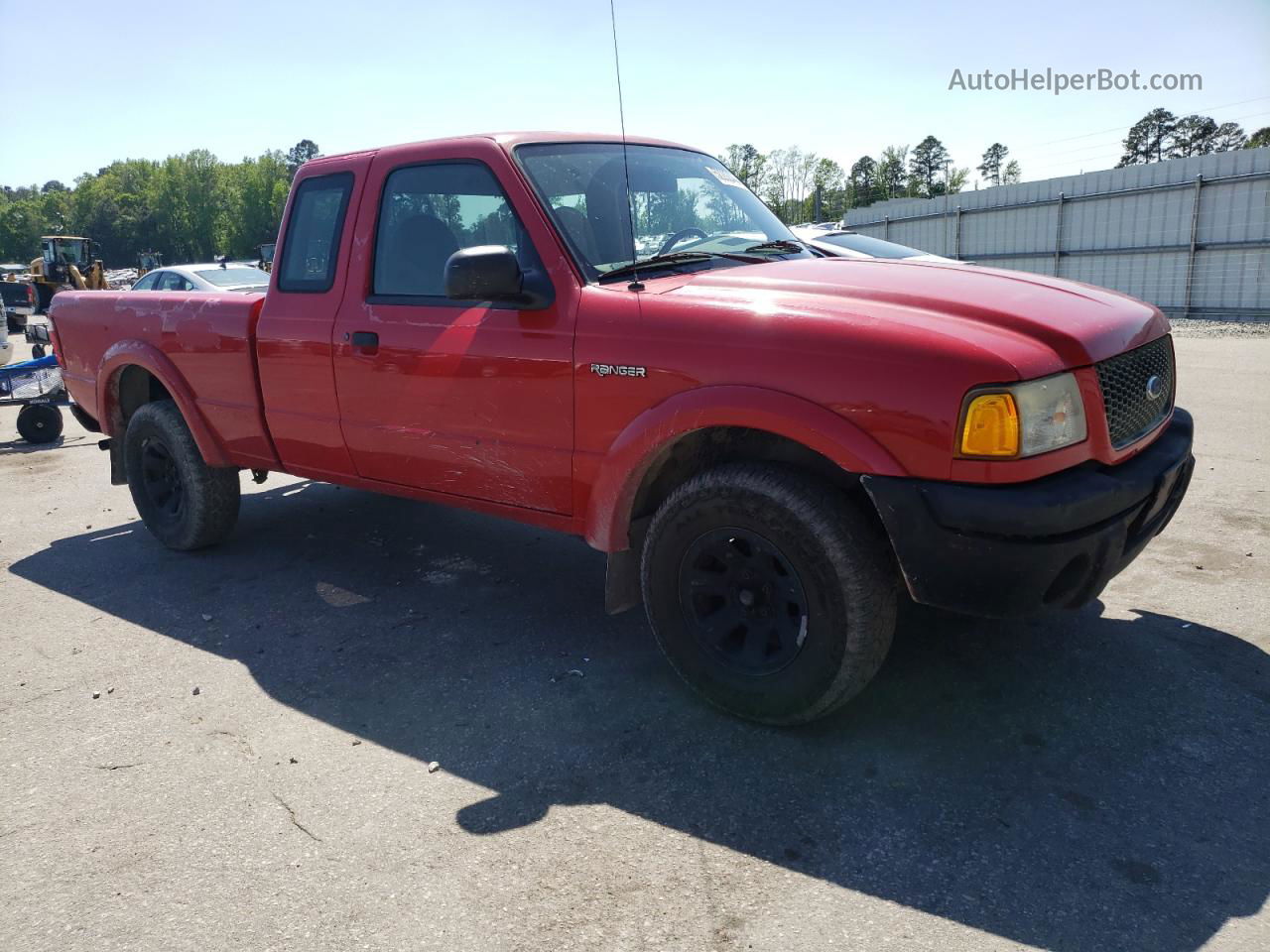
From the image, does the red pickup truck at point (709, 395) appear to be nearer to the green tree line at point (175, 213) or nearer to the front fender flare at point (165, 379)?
the front fender flare at point (165, 379)

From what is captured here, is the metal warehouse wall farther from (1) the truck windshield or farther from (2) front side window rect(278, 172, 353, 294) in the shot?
(2) front side window rect(278, 172, 353, 294)

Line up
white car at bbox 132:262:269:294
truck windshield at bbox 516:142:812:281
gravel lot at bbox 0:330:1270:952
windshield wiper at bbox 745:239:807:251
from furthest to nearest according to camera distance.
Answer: white car at bbox 132:262:269:294 < windshield wiper at bbox 745:239:807:251 < truck windshield at bbox 516:142:812:281 < gravel lot at bbox 0:330:1270:952

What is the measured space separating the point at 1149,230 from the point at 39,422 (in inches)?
783

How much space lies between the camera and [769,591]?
120 inches

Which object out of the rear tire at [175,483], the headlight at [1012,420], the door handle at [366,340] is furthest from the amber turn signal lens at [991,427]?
the rear tire at [175,483]

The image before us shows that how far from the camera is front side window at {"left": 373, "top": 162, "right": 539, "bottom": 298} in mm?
3693

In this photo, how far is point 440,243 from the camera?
153 inches

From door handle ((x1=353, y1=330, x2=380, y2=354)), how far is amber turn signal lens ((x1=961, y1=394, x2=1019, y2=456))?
2.47m

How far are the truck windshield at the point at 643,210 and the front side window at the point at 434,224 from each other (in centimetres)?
18

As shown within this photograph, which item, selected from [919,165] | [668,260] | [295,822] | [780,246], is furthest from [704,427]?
[919,165]

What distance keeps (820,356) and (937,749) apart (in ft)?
4.36

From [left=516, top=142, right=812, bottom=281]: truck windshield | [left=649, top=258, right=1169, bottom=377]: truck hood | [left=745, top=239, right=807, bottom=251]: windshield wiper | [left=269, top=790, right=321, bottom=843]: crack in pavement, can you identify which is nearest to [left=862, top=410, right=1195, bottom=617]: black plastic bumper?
[left=649, top=258, right=1169, bottom=377]: truck hood

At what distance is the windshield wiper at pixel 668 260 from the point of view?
346 cm

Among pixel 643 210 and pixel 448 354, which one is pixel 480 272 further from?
pixel 643 210
